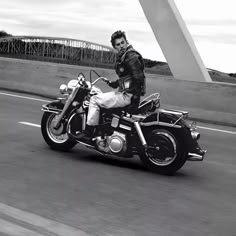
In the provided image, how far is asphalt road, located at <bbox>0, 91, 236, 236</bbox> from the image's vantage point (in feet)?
17.2

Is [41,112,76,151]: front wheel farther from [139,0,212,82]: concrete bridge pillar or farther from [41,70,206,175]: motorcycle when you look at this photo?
[139,0,212,82]: concrete bridge pillar

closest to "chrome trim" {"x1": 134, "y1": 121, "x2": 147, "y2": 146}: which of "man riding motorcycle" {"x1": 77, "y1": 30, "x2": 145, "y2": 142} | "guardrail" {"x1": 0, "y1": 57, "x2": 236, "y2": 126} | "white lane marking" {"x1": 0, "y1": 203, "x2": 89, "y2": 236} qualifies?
"man riding motorcycle" {"x1": 77, "y1": 30, "x2": 145, "y2": 142}

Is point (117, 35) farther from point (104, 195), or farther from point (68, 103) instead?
point (104, 195)

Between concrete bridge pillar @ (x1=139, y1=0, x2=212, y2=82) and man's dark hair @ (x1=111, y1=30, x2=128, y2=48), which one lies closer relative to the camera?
man's dark hair @ (x1=111, y1=30, x2=128, y2=48)

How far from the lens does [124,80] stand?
7.83 meters

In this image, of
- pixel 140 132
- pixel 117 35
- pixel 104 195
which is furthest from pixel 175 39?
pixel 104 195

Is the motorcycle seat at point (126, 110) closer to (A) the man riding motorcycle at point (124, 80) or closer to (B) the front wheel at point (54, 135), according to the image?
(A) the man riding motorcycle at point (124, 80)

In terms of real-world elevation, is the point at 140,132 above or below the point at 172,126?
below

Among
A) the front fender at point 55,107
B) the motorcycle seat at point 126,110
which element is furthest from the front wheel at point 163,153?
the front fender at point 55,107

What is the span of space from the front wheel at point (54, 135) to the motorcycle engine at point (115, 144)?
27.0 inches

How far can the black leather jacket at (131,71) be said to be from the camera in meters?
7.74

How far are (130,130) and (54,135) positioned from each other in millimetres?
1335

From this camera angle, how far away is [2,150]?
8.30 metres

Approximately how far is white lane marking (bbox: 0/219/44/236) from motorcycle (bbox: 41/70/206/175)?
2.83 meters
